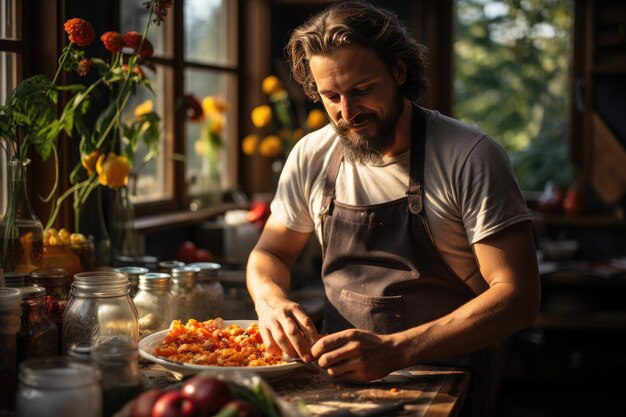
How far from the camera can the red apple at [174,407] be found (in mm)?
1436

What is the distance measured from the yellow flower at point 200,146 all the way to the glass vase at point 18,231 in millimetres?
2207

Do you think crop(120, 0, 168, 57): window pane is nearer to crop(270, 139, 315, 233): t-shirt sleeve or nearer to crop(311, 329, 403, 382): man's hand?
crop(270, 139, 315, 233): t-shirt sleeve

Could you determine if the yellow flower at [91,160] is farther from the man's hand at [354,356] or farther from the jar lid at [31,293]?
the man's hand at [354,356]

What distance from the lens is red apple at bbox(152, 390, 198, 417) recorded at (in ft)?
4.71


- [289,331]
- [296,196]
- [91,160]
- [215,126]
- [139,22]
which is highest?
[139,22]

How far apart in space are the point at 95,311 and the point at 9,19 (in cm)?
115

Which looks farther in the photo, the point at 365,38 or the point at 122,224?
the point at 122,224

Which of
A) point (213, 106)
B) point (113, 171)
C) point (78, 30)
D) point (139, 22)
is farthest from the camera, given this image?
point (213, 106)

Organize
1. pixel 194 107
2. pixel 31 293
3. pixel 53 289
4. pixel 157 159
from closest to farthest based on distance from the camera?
pixel 31 293
pixel 53 289
pixel 194 107
pixel 157 159

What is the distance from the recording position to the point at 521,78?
17.7 feet

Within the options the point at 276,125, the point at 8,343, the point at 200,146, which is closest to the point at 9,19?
the point at 8,343

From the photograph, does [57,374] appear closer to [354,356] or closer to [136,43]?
[354,356]

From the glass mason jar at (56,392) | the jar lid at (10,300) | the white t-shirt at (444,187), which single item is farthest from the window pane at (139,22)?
the glass mason jar at (56,392)

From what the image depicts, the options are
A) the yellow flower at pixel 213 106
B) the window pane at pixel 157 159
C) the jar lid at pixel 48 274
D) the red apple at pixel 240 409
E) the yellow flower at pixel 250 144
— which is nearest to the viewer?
the red apple at pixel 240 409
